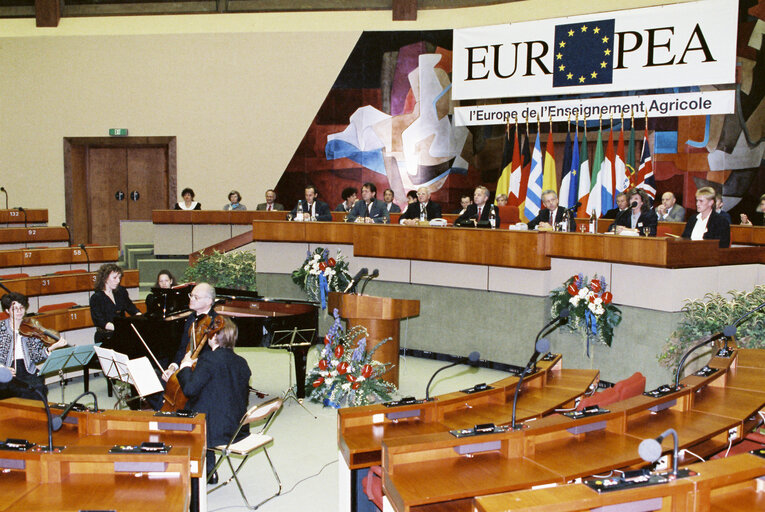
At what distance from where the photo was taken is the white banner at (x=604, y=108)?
1098cm

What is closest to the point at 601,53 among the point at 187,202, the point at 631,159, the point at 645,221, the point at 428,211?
the point at 631,159

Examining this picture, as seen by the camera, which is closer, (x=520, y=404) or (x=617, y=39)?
(x=520, y=404)

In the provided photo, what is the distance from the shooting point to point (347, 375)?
6766 mm

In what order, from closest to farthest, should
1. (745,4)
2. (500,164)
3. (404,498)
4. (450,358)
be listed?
(404,498) → (450,358) → (745,4) → (500,164)

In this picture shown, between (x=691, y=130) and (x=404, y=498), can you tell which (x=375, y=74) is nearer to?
(x=691, y=130)

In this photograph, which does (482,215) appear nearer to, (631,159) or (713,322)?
(713,322)

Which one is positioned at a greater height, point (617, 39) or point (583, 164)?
point (617, 39)

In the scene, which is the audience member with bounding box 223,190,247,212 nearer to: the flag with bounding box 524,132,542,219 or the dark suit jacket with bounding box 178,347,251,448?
the flag with bounding box 524,132,542,219

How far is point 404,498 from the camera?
3.10 m

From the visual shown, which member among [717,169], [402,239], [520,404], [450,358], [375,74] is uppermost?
[375,74]

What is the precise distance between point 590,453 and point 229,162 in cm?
1219

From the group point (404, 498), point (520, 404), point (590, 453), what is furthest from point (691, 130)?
point (404, 498)

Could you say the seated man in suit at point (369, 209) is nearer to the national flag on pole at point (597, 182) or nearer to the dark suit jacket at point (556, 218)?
the dark suit jacket at point (556, 218)

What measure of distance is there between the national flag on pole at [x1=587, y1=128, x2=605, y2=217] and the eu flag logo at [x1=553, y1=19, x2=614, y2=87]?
0.94m
